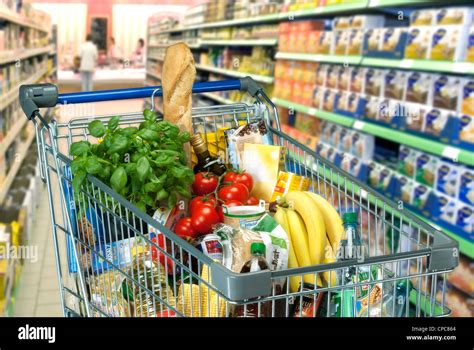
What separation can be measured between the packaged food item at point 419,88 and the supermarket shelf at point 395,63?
0.04m

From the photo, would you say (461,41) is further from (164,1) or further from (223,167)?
(164,1)

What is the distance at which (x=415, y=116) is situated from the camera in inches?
124

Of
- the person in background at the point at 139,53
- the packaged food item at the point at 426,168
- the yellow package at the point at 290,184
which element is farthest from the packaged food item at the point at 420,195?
the person in background at the point at 139,53

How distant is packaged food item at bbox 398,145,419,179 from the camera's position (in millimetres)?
3172

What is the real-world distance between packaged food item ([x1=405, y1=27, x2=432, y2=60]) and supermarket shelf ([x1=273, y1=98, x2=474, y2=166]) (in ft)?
1.32

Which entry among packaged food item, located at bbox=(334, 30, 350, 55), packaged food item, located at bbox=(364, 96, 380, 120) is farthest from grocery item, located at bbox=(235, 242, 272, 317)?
packaged food item, located at bbox=(334, 30, 350, 55)

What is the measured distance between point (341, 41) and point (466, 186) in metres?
1.56

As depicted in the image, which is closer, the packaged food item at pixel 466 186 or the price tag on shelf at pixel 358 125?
the packaged food item at pixel 466 186

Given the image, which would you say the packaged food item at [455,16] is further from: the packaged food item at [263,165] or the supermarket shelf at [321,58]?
the packaged food item at [263,165]

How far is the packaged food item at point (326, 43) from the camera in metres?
4.15

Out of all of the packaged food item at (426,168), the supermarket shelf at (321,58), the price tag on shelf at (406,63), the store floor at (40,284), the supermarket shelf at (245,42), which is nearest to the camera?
the packaged food item at (426,168)

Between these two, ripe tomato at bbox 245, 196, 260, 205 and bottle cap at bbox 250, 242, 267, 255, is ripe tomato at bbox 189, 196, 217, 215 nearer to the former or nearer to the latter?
ripe tomato at bbox 245, 196, 260, 205
